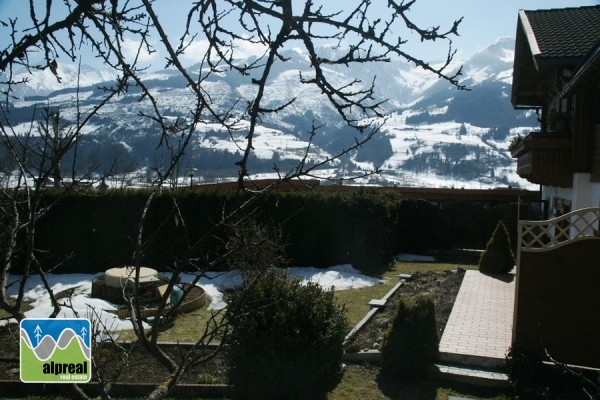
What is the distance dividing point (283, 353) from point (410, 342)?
81.3 inches

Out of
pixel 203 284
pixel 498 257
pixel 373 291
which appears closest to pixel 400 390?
pixel 373 291

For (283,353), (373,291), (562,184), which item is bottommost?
(373,291)

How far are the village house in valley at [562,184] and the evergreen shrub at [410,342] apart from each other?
121 centimetres

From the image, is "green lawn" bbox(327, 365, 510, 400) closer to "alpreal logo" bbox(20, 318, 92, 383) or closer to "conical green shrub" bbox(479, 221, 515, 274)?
"alpreal logo" bbox(20, 318, 92, 383)

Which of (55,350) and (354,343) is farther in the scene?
(354,343)

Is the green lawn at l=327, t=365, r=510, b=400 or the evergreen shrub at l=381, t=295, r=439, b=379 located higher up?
the evergreen shrub at l=381, t=295, r=439, b=379

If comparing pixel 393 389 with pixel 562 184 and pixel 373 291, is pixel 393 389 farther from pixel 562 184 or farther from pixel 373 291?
pixel 373 291

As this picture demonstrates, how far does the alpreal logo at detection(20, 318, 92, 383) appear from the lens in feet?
8.93

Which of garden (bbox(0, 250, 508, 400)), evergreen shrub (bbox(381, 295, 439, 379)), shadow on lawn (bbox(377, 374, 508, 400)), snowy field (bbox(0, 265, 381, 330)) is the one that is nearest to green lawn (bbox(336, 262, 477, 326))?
garden (bbox(0, 250, 508, 400))

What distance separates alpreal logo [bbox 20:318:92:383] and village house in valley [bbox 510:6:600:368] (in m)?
2.48

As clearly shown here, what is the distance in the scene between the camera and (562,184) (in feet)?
35.8

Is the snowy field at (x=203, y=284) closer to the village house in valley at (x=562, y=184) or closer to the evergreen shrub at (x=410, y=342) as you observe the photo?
the evergreen shrub at (x=410, y=342)

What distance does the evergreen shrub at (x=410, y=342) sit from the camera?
717cm

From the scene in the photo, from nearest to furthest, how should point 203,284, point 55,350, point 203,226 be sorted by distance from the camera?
1. point 55,350
2. point 203,284
3. point 203,226
